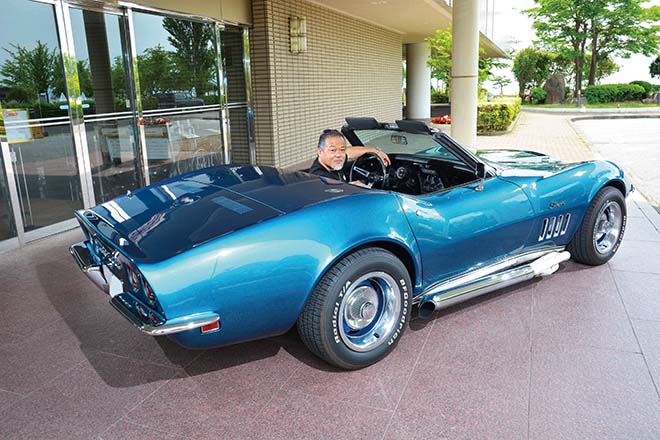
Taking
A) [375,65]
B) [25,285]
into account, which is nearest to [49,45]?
[25,285]

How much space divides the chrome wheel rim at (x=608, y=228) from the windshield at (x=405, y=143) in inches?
62.1

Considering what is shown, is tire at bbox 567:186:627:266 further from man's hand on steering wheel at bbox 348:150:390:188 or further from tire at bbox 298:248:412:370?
tire at bbox 298:248:412:370

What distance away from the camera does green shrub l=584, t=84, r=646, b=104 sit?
3659 cm

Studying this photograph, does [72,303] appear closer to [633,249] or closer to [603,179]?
[603,179]

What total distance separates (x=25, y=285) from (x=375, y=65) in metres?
13.6

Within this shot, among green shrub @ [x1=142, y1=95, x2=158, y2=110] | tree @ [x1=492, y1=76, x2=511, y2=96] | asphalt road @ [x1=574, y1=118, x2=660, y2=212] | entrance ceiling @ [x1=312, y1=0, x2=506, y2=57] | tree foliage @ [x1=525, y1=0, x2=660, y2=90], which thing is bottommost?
asphalt road @ [x1=574, y1=118, x2=660, y2=212]

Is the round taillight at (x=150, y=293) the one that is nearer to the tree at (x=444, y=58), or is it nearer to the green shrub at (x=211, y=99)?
the green shrub at (x=211, y=99)

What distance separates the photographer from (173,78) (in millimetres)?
7781

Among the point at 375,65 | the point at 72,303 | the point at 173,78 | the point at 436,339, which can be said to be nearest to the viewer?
the point at 436,339

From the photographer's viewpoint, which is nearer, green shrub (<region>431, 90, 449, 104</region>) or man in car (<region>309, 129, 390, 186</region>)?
man in car (<region>309, 129, 390, 186</region>)

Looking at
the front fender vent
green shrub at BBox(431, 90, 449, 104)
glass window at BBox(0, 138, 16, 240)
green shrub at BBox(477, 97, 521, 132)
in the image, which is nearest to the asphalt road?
green shrub at BBox(477, 97, 521, 132)

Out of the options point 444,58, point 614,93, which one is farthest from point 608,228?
point 614,93

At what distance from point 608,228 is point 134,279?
13.1ft

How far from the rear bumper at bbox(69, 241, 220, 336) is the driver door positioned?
1.37 metres
